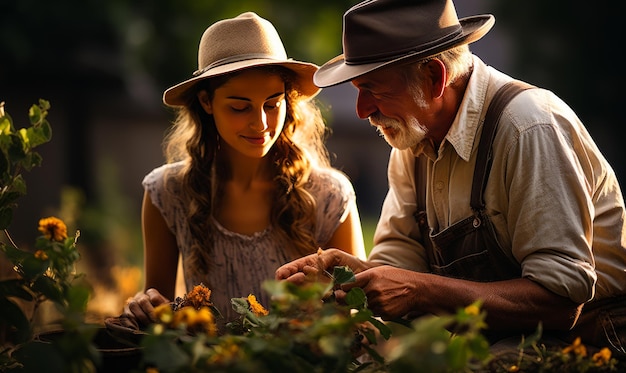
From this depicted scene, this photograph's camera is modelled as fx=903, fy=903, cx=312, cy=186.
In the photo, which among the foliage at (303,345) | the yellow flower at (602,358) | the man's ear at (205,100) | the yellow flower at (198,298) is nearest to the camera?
the foliage at (303,345)

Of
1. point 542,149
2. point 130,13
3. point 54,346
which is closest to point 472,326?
point 54,346

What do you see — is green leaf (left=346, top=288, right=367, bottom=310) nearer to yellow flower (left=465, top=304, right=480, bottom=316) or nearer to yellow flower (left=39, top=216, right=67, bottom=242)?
yellow flower (left=465, top=304, right=480, bottom=316)

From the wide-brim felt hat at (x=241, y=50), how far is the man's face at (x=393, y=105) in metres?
0.49

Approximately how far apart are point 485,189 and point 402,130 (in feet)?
1.09

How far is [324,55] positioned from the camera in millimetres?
14148

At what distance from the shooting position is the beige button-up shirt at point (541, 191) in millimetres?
2617

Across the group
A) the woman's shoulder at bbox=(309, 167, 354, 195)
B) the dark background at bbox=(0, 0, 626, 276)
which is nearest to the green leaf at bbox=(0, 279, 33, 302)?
the woman's shoulder at bbox=(309, 167, 354, 195)

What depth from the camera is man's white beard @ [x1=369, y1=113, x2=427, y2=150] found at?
2.92 meters

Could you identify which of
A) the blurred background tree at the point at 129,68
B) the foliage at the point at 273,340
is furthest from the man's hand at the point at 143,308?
the blurred background tree at the point at 129,68

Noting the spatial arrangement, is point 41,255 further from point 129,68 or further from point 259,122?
point 129,68

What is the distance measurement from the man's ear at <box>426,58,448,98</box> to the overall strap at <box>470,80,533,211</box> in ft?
Result: 0.55

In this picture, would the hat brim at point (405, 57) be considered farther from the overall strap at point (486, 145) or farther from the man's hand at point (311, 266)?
the man's hand at point (311, 266)

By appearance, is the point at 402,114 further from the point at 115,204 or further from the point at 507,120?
the point at 115,204

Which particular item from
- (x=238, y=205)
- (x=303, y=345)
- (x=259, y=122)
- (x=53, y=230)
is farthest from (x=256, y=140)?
(x=303, y=345)
